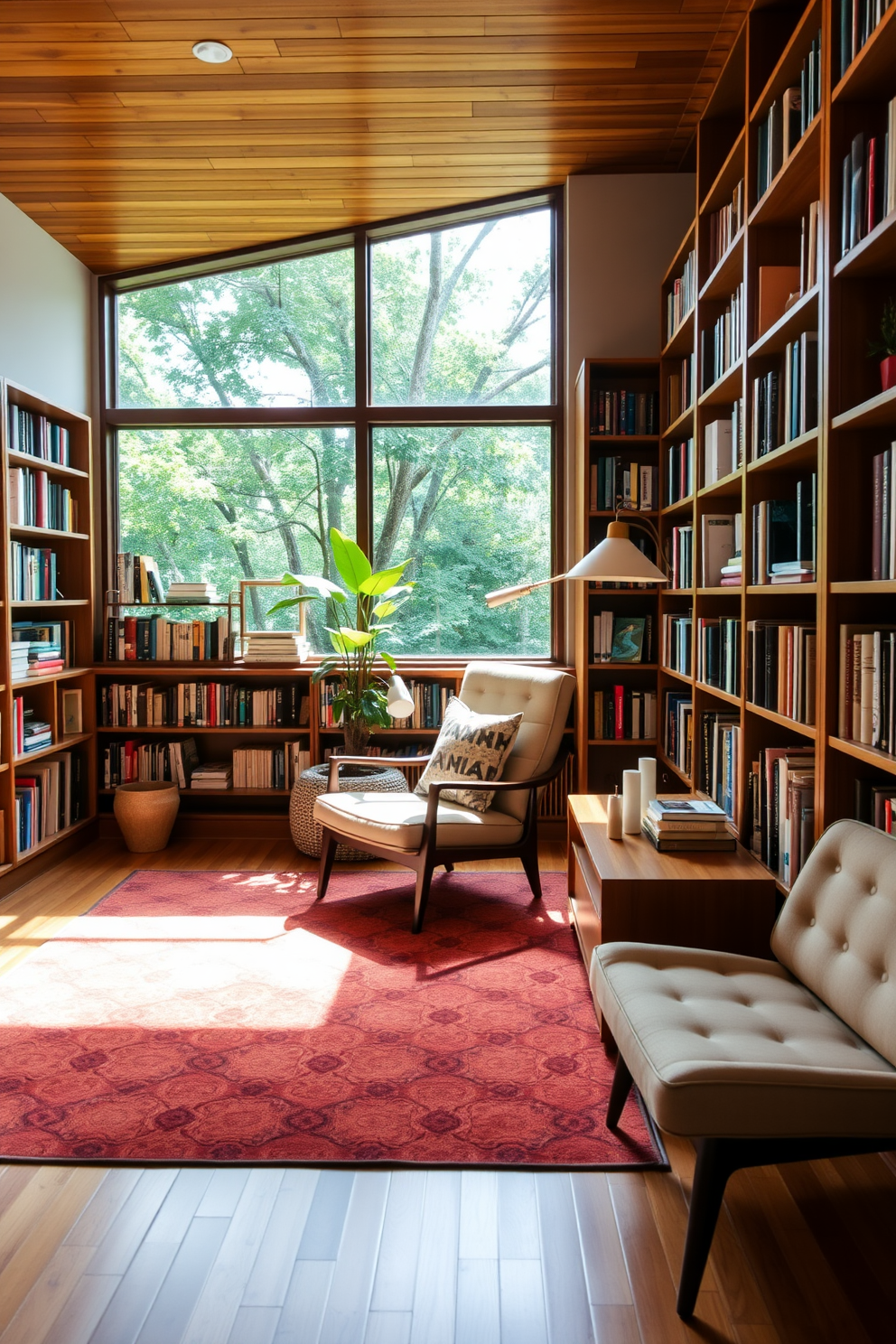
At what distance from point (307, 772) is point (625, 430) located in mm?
2223

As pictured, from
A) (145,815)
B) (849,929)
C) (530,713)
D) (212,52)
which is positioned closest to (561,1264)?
(849,929)

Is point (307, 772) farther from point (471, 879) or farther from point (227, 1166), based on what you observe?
point (227, 1166)

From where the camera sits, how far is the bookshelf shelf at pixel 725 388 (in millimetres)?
3154

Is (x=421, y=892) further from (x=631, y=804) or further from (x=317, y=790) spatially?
(x=317, y=790)

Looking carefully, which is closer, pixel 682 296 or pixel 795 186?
pixel 795 186

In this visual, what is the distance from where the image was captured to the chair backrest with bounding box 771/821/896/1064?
6.05ft

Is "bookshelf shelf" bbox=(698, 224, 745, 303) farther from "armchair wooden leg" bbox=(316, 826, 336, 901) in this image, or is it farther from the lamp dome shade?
"armchair wooden leg" bbox=(316, 826, 336, 901)

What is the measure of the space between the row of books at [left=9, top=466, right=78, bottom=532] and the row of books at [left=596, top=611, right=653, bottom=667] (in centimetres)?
259

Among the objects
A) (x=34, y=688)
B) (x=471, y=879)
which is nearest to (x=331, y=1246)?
(x=471, y=879)

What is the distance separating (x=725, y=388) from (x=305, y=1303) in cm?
291

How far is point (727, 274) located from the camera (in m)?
3.31

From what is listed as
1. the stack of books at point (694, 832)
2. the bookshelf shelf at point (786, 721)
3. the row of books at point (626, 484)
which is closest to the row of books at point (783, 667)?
the bookshelf shelf at point (786, 721)

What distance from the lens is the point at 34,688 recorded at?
4.56 meters

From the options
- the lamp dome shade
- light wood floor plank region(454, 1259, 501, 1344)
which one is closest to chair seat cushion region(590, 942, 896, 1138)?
light wood floor plank region(454, 1259, 501, 1344)
